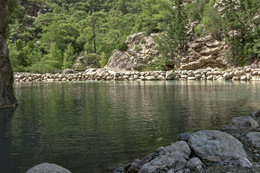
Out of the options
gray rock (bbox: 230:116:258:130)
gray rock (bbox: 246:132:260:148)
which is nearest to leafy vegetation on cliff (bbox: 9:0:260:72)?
gray rock (bbox: 230:116:258:130)

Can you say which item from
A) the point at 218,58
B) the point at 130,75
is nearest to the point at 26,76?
the point at 130,75

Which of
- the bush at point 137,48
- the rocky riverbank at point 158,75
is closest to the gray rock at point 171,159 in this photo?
the rocky riverbank at point 158,75

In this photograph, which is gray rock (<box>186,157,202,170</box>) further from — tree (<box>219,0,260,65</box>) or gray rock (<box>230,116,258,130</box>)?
tree (<box>219,0,260,65</box>)

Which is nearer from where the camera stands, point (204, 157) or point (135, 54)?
point (204, 157)

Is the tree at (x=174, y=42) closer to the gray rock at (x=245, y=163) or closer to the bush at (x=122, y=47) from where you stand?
the bush at (x=122, y=47)

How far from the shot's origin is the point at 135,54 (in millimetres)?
52781

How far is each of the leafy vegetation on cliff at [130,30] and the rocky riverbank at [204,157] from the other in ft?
94.2

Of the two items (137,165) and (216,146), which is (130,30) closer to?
(216,146)

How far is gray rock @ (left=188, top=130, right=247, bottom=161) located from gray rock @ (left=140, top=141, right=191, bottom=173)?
0.23m

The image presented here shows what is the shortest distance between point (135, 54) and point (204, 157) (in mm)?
48433

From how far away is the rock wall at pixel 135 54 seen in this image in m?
51.8

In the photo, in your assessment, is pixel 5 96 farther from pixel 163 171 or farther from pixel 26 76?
pixel 26 76

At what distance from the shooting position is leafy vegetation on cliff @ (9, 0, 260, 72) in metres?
39.6

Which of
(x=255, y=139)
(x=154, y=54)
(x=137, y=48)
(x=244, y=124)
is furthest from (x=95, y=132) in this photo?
(x=137, y=48)
